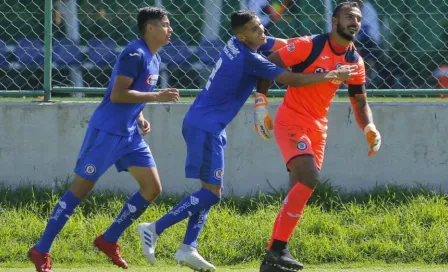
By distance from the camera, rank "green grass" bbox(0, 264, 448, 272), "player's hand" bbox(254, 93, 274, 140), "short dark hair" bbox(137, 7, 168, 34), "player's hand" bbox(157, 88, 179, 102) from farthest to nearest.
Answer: "green grass" bbox(0, 264, 448, 272), "short dark hair" bbox(137, 7, 168, 34), "player's hand" bbox(254, 93, 274, 140), "player's hand" bbox(157, 88, 179, 102)

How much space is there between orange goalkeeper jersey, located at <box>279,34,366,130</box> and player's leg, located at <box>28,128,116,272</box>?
4.06 feet

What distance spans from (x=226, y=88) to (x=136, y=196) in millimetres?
973

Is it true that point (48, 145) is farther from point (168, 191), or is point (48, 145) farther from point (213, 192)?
point (213, 192)

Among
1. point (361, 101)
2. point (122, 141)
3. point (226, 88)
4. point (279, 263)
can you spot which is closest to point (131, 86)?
point (122, 141)

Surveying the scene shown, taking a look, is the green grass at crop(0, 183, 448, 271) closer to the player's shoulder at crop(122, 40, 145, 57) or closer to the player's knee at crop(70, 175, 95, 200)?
the player's knee at crop(70, 175, 95, 200)

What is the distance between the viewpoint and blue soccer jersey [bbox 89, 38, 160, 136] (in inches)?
252

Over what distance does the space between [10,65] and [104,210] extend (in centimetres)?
153

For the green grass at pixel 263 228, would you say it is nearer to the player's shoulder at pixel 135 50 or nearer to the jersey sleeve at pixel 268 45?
the jersey sleeve at pixel 268 45

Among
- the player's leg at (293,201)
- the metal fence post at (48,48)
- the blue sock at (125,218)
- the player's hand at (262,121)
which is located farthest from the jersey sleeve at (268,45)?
the metal fence post at (48,48)

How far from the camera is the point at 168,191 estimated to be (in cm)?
798

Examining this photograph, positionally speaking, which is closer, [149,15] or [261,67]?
[261,67]

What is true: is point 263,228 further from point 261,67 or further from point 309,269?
point 261,67

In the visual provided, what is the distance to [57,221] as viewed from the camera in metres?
6.51

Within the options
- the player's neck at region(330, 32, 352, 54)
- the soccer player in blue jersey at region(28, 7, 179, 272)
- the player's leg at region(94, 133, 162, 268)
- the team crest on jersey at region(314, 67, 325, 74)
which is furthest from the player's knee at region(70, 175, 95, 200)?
the player's neck at region(330, 32, 352, 54)
